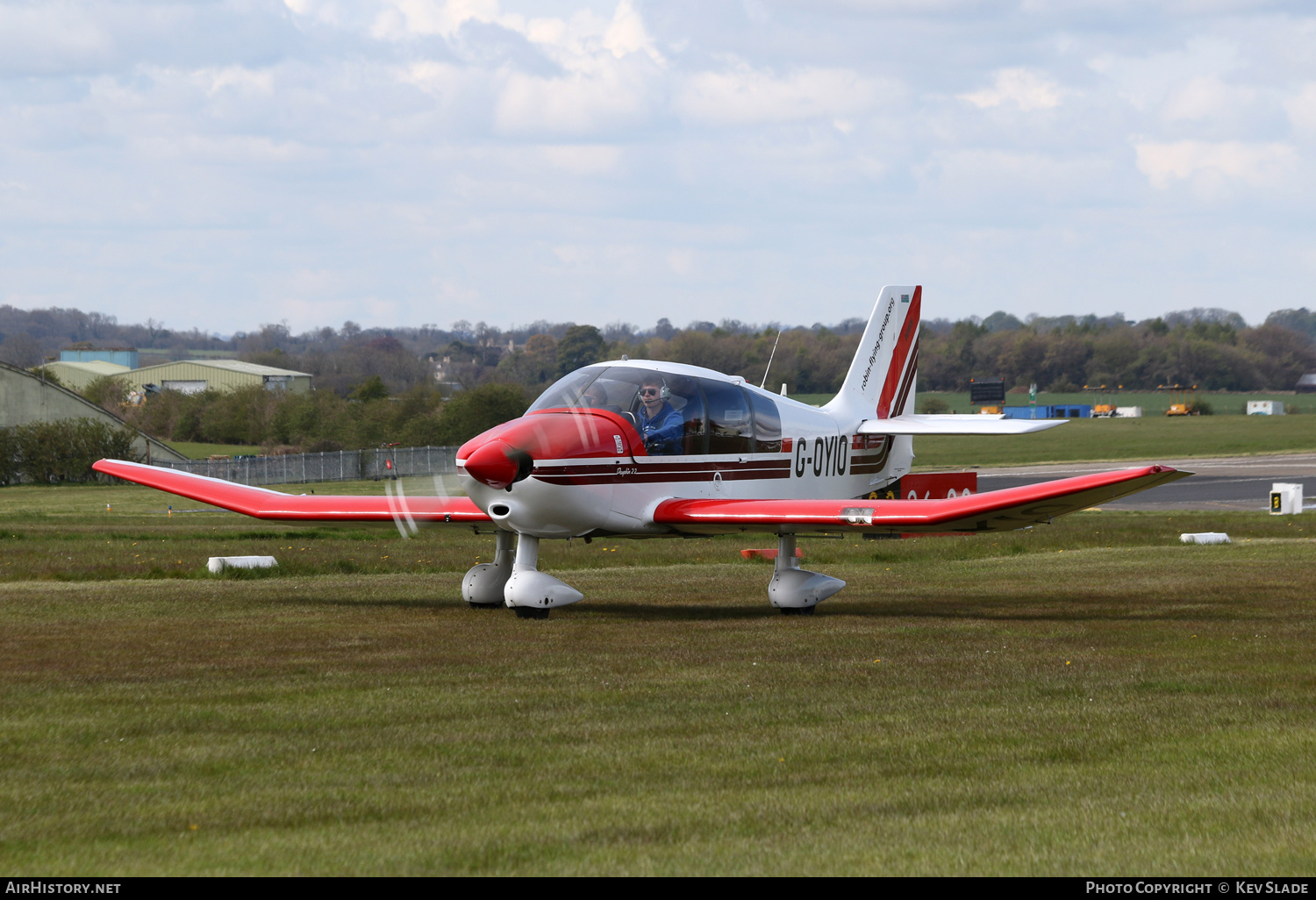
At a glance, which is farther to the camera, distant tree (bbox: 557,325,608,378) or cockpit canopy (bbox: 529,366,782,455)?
distant tree (bbox: 557,325,608,378)

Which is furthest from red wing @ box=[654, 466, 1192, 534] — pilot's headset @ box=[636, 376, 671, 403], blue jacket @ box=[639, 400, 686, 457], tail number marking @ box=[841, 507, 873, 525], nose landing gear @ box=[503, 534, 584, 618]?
nose landing gear @ box=[503, 534, 584, 618]

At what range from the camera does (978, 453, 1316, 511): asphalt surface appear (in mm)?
45000

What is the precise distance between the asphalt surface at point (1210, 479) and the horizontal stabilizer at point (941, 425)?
14.2 m

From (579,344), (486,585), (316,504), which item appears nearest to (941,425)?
(486,585)

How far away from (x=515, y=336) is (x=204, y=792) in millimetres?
161310

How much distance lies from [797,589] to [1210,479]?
4830 cm

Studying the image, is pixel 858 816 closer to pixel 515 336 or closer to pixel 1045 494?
pixel 1045 494

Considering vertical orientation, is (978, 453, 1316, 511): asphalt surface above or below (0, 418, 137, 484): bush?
below

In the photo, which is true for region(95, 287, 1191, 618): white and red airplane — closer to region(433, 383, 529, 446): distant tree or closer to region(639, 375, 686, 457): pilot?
region(639, 375, 686, 457): pilot

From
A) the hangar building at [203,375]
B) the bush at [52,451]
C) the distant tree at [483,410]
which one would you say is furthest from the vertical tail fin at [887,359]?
the hangar building at [203,375]

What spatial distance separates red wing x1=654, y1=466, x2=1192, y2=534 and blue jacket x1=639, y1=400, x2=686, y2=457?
0.63m

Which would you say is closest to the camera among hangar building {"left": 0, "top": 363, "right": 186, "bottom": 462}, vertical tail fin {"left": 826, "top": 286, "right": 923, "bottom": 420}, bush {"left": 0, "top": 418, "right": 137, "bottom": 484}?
vertical tail fin {"left": 826, "top": 286, "right": 923, "bottom": 420}

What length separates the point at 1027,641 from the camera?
42.3 ft

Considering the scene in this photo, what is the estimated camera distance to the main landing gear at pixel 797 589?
1548cm
